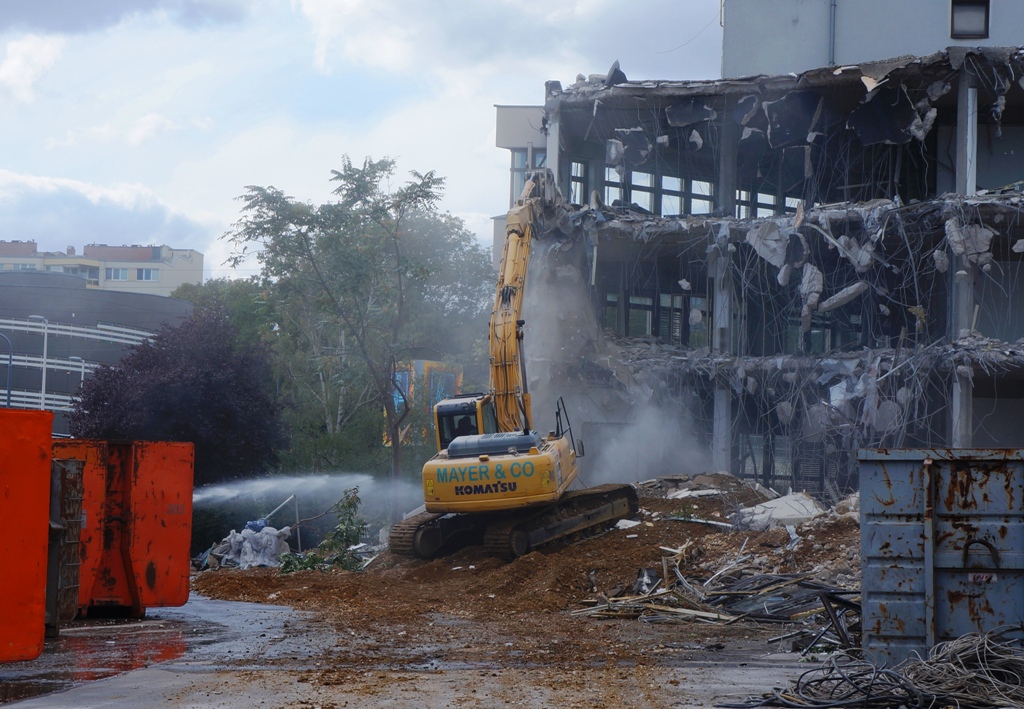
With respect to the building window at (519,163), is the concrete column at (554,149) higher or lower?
lower

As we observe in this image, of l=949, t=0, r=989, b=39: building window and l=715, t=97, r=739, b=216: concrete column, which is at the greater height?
l=949, t=0, r=989, b=39: building window

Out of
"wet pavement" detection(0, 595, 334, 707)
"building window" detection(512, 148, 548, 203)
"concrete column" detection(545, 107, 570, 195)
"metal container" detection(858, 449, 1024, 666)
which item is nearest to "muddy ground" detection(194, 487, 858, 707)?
"wet pavement" detection(0, 595, 334, 707)

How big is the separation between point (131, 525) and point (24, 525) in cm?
555

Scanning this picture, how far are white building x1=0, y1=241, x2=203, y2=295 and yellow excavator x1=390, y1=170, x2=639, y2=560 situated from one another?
346ft

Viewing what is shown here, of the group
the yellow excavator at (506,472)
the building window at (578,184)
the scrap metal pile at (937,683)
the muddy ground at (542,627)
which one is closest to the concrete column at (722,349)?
the building window at (578,184)

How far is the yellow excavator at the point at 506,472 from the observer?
57.1ft

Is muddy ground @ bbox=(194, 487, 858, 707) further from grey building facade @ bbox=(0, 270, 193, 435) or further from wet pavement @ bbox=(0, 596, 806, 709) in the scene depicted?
grey building facade @ bbox=(0, 270, 193, 435)

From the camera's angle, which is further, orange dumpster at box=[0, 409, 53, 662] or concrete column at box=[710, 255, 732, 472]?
concrete column at box=[710, 255, 732, 472]

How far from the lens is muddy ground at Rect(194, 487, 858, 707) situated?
321 inches

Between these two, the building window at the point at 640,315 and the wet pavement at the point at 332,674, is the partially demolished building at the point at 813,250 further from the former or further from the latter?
the wet pavement at the point at 332,674

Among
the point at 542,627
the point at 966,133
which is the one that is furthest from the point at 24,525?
the point at 966,133

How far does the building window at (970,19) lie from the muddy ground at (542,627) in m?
20.1

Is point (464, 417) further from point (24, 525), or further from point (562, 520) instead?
point (24, 525)

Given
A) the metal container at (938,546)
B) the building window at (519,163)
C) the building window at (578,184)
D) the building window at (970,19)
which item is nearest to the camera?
the metal container at (938,546)
